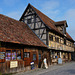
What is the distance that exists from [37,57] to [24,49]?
129 inches

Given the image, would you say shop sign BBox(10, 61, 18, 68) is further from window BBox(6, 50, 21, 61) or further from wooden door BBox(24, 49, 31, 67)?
wooden door BBox(24, 49, 31, 67)

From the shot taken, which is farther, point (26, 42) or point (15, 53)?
point (26, 42)

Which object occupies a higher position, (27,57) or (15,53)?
(15,53)

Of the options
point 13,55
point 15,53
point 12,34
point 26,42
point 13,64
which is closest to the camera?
point 13,64

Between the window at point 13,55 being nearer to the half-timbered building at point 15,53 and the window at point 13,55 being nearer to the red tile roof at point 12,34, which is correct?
the half-timbered building at point 15,53

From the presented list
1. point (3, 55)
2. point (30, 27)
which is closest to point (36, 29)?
point (30, 27)

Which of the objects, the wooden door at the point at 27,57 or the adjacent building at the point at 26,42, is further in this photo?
the wooden door at the point at 27,57

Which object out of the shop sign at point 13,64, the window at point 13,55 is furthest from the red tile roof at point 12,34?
the shop sign at point 13,64

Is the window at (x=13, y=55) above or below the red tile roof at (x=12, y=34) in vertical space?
below

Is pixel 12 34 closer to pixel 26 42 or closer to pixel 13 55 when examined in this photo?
pixel 26 42

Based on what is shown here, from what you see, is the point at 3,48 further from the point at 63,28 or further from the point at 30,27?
the point at 63,28

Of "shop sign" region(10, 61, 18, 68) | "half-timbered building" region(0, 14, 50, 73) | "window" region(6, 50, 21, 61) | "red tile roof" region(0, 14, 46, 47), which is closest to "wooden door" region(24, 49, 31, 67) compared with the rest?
"half-timbered building" region(0, 14, 50, 73)

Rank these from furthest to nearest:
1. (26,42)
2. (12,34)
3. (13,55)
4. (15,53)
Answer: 1. (26,42)
2. (12,34)
3. (15,53)
4. (13,55)

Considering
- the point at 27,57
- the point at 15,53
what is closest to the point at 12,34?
the point at 15,53
